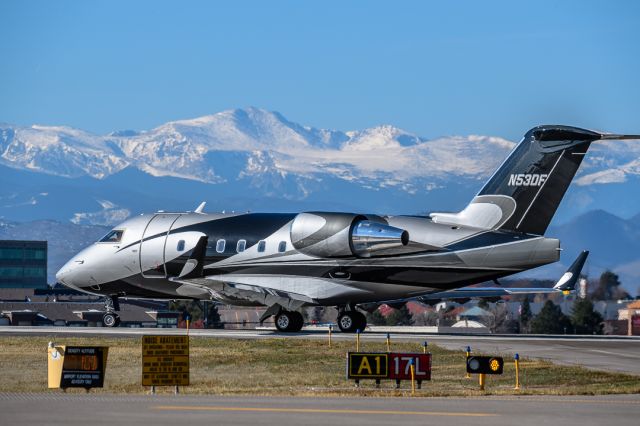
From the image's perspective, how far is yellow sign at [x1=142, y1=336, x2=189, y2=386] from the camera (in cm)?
3319

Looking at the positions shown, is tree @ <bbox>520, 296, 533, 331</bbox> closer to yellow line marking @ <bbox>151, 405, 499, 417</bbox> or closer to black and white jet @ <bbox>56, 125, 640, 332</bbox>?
black and white jet @ <bbox>56, 125, 640, 332</bbox>

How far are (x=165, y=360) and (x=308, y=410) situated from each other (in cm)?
555

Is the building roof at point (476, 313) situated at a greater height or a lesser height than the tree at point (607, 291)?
lesser

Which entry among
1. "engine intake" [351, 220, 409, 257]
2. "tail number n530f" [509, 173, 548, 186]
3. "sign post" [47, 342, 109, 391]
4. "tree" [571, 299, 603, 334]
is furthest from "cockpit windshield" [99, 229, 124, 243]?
"tree" [571, 299, 603, 334]

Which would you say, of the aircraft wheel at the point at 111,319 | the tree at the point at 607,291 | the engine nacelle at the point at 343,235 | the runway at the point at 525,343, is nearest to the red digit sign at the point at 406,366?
the runway at the point at 525,343

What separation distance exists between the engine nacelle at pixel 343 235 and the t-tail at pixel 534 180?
9.61ft

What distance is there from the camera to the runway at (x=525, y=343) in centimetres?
4503

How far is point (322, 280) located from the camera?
56.1m

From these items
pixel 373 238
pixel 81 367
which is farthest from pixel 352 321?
pixel 81 367

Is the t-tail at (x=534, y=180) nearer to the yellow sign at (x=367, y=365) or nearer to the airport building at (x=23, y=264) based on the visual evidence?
the yellow sign at (x=367, y=365)

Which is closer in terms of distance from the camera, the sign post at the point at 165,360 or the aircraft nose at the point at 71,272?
the sign post at the point at 165,360

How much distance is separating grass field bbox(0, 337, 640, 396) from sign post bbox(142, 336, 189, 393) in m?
0.73

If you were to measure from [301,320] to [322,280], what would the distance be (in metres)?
3.23

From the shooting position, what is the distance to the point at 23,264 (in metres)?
190
